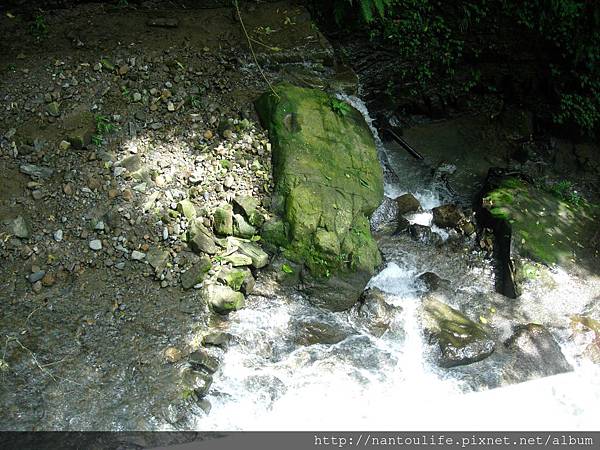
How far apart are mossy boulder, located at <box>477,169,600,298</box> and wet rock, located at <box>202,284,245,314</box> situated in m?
3.21

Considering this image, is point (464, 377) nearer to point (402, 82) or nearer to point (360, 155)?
point (360, 155)

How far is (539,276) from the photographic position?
6.02 meters

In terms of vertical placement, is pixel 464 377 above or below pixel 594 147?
below

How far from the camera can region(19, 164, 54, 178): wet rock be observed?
494cm

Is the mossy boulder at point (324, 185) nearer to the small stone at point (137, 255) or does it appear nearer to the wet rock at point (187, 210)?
the wet rock at point (187, 210)

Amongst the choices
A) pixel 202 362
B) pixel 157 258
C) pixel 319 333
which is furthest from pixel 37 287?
pixel 319 333

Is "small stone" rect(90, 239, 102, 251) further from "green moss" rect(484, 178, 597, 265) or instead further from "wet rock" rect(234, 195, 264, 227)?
"green moss" rect(484, 178, 597, 265)

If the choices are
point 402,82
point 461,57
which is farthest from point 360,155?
point 461,57

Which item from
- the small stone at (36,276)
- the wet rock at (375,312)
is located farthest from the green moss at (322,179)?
the small stone at (36,276)

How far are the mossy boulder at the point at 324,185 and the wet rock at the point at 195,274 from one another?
78 cm

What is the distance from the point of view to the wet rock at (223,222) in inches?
200

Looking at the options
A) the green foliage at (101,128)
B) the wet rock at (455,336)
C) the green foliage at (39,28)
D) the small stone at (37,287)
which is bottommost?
the small stone at (37,287)

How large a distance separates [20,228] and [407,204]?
446 centimetres

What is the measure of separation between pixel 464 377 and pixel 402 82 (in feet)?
15.2
